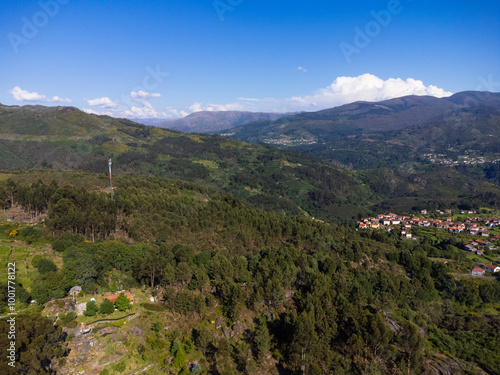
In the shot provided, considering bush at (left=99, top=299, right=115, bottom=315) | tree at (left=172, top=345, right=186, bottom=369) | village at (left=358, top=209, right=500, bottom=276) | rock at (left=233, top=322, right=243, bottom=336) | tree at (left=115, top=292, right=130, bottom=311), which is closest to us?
tree at (left=172, top=345, right=186, bottom=369)

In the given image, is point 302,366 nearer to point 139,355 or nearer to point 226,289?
point 226,289

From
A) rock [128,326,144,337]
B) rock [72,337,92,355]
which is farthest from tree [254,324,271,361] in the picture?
rock [72,337,92,355]

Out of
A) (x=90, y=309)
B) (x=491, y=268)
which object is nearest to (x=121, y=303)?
(x=90, y=309)

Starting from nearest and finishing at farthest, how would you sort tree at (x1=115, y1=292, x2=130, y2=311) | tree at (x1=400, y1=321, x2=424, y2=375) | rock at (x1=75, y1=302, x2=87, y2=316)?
tree at (x1=400, y1=321, x2=424, y2=375) → rock at (x1=75, y1=302, x2=87, y2=316) → tree at (x1=115, y1=292, x2=130, y2=311)

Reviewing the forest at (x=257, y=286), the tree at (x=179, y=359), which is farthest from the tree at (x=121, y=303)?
the tree at (x=179, y=359)

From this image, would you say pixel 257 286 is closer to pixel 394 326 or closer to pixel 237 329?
pixel 237 329

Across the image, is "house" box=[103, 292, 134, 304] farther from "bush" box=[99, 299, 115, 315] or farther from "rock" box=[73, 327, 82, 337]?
"rock" box=[73, 327, 82, 337]
